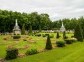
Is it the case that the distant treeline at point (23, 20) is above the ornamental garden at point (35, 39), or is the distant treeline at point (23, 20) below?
above

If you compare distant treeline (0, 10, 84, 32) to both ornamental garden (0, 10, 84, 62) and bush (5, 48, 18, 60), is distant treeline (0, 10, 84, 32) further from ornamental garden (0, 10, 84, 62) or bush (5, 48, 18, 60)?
bush (5, 48, 18, 60)

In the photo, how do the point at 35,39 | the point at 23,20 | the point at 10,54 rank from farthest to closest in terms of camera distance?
the point at 23,20 → the point at 35,39 → the point at 10,54

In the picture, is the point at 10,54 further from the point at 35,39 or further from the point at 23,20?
the point at 23,20

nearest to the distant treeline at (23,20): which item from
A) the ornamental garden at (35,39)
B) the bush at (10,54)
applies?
the ornamental garden at (35,39)

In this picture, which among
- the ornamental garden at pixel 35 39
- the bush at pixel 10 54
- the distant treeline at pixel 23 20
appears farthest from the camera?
the distant treeline at pixel 23 20

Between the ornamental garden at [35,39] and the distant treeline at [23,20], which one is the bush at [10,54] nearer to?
the ornamental garden at [35,39]

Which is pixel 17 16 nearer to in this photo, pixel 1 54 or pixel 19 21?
pixel 19 21

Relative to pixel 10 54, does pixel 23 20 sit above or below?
above

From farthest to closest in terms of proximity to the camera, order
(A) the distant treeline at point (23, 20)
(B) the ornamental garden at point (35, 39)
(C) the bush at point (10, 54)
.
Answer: (A) the distant treeline at point (23, 20) → (B) the ornamental garden at point (35, 39) → (C) the bush at point (10, 54)

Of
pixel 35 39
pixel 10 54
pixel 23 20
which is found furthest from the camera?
pixel 23 20

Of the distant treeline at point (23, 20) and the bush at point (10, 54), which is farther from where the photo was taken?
the distant treeline at point (23, 20)

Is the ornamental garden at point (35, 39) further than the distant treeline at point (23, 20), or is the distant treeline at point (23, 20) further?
the distant treeline at point (23, 20)

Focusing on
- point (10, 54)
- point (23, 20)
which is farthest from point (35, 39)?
point (23, 20)

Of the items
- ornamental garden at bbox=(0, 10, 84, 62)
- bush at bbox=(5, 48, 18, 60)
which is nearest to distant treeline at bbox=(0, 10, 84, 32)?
ornamental garden at bbox=(0, 10, 84, 62)
